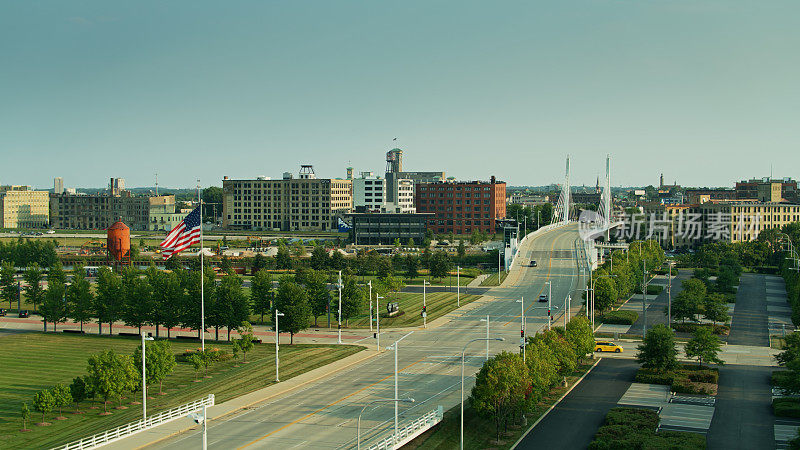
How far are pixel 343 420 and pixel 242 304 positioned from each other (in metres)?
29.6

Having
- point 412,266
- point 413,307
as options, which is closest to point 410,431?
point 413,307

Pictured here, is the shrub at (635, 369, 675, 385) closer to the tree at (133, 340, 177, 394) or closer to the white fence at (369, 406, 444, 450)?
the white fence at (369, 406, 444, 450)

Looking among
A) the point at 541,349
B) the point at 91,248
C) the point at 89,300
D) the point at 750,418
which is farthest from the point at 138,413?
the point at 91,248

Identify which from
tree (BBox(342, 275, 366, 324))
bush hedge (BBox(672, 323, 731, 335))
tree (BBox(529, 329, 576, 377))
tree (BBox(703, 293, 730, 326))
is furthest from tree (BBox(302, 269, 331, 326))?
tree (BBox(703, 293, 730, 326))

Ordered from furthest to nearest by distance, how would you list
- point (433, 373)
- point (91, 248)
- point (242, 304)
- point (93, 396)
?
point (91, 248)
point (242, 304)
point (433, 373)
point (93, 396)

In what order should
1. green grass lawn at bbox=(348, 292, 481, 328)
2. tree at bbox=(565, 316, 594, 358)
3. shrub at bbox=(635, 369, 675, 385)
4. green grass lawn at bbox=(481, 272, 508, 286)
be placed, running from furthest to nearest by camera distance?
green grass lawn at bbox=(481, 272, 508, 286)
green grass lawn at bbox=(348, 292, 481, 328)
tree at bbox=(565, 316, 594, 358)
shrub at bbox=(635, 369, 675, 385)

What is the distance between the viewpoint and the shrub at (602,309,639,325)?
282 ft

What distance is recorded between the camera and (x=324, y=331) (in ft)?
263

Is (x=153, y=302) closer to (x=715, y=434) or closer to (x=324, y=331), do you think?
(x=324, y=331)

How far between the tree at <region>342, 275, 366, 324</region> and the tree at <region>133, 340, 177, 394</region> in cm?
2930

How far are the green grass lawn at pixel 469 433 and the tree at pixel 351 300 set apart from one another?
3254 cm

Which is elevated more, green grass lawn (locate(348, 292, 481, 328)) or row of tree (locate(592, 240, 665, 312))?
row of tree (locate(592, 240, 665, 312))

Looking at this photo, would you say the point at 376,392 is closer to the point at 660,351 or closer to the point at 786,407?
the point at 660,351

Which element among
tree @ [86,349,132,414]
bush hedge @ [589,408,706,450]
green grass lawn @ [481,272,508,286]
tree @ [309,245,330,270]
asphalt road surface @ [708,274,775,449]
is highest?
tree @ [309,245,330,270]
